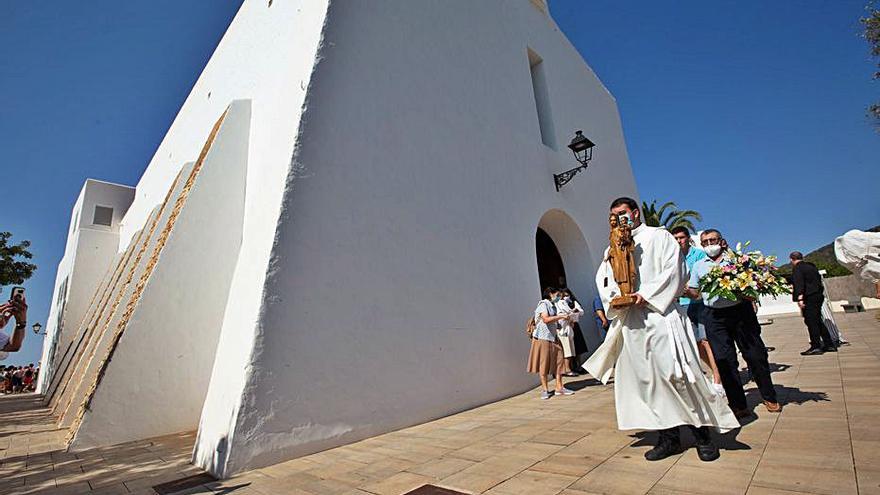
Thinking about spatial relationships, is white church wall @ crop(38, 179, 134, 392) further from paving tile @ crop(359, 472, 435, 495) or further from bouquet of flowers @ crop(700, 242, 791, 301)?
bouquet of flowers @ crop(700, 242, 791, 301)

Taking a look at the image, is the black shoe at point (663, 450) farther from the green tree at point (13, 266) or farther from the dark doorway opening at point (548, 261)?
the green tree at point (13, 266)

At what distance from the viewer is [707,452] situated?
246cm

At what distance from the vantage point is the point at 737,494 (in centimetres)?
195

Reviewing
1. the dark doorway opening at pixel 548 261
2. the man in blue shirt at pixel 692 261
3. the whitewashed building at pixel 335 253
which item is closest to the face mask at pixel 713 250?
the man in blue shirt at pixel 692 261

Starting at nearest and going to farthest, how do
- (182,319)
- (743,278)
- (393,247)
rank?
(743,278) → (393,247) → (182,319)

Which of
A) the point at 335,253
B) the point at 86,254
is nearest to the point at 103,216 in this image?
the point at 86,254

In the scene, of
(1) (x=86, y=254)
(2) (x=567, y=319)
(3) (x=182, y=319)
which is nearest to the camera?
(3) (x=182, y=319)

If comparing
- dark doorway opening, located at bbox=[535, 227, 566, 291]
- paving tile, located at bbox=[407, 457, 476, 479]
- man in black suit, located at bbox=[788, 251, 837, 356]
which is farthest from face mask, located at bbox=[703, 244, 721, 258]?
dark doorway opening, located at bbox=[535, 227, 566, 291]

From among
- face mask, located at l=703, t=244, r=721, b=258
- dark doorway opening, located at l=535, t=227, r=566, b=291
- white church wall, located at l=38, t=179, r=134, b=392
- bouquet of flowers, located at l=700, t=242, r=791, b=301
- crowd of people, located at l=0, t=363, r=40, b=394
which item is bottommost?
crowd of people, located at l=0, t=363, r=40, b=394

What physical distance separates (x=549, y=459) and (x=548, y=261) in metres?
7.03

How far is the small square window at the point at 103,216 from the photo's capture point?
49.7ft

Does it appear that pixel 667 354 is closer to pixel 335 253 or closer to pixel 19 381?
pixel 335 253

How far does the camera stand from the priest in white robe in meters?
2.58

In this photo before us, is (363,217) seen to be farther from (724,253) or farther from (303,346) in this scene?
(724,253)
